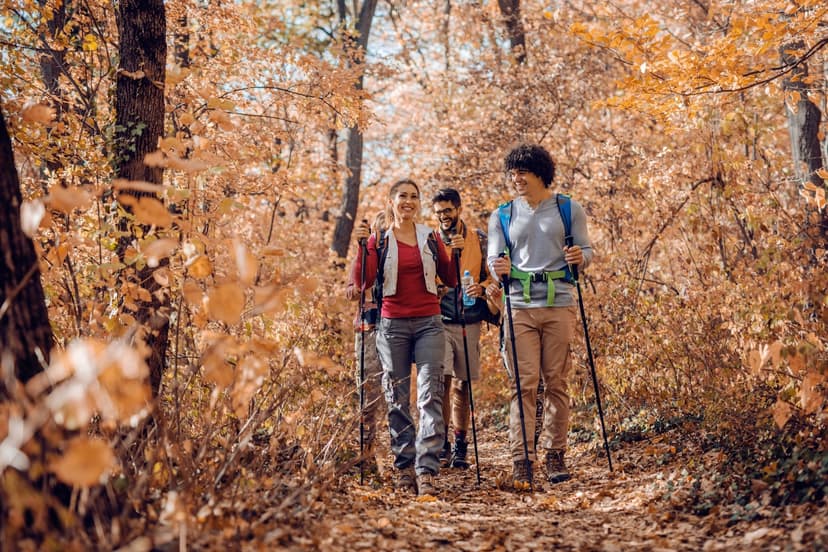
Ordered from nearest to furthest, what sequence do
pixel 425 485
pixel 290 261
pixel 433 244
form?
pixel 425 485 → pixel 433 244 → pixel 290 261

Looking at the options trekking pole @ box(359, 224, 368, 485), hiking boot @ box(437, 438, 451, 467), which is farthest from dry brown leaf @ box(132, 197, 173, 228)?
hiking boot @ box(437, 438, 451, 467)

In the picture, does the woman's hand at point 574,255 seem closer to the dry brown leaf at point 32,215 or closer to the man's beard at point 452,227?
the man's beard at point 452,227

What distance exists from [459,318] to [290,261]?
738 cm

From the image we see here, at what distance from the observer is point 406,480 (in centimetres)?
498

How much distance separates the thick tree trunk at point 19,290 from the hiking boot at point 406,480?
2.70 meters

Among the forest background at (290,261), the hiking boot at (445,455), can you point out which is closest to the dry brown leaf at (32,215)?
the forest background at (290,261)

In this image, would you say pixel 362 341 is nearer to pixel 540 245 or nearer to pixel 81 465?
pixel 540 245

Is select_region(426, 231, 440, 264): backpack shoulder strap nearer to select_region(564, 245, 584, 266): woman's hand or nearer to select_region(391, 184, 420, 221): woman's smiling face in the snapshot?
select_region(391, 184, 420, 221): woman's smiling face

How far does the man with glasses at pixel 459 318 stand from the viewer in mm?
6516

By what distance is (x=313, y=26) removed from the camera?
15.9m

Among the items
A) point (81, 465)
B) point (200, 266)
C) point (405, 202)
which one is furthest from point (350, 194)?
point (81, 465)

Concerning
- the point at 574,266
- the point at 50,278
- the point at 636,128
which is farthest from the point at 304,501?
the point at 636,128

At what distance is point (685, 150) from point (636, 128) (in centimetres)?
406

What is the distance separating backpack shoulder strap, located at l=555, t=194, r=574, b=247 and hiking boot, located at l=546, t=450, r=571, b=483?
152 cm
